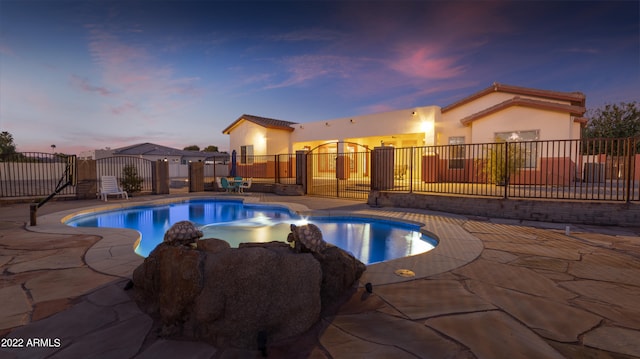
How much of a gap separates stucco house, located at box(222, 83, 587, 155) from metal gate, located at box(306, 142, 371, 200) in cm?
66

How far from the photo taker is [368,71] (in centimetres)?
1598

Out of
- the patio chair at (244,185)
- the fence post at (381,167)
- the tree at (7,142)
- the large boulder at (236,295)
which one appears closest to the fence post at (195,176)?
the patio chair at (244,185)

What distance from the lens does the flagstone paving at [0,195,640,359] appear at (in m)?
2.24

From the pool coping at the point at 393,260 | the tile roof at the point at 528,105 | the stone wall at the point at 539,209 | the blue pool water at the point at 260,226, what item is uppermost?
the tile roof at the point at 528,105

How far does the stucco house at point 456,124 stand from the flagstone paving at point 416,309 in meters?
10.2

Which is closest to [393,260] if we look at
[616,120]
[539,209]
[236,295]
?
[236,295]

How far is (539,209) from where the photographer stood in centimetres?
801

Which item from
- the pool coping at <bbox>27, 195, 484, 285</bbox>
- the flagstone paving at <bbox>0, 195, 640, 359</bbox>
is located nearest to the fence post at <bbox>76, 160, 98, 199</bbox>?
the pool coping at <bbox>27, 195, 484, 285</bbox>

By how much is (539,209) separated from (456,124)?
30.3 ft

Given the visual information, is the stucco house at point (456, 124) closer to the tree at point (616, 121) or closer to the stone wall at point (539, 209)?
the stone wall at point (539, 209)

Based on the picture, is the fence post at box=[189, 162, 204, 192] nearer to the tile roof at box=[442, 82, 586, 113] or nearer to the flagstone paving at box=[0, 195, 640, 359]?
the flagstone paving at box=[0, 195, 640, 359]

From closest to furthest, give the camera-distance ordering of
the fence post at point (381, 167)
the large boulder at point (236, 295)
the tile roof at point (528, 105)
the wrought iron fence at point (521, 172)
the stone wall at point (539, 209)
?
the large boulder at point (236, 295) < the stone wall at point (539, 209) < the wrought iron fence at point (521, 172) < the fence post at point (381, 167) < the tile roof at point (528, 105)

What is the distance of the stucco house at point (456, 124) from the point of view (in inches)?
530

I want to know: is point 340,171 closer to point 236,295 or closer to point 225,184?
point 225,184
